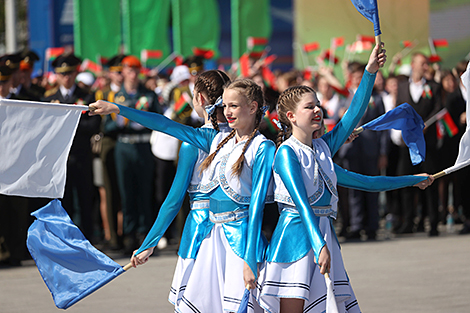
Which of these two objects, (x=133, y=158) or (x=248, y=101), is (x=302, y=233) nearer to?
(x=248, y=101)

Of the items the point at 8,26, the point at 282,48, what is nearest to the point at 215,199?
the point at 8,26

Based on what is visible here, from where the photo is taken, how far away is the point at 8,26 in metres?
13.0

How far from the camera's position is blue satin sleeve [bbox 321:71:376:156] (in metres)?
3.86

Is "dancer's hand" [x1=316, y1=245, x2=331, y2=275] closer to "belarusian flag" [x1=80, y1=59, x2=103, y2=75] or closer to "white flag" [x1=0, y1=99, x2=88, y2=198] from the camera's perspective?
"white flag" [x1=0, y1=99, x2=88, y2=198]

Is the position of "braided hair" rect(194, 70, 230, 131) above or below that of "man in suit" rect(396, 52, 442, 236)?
above

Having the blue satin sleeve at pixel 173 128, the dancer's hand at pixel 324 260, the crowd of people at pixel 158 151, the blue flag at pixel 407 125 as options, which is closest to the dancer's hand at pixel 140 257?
the blue satin sleeve at pixel 173 128

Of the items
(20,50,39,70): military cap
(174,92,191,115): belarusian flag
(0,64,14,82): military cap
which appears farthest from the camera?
(20,50,39,70): military cap

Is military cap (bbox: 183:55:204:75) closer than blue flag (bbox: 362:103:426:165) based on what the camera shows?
No

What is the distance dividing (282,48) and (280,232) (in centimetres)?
2098

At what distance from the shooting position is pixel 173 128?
4.07m

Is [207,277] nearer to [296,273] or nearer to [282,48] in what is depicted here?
[296,273]

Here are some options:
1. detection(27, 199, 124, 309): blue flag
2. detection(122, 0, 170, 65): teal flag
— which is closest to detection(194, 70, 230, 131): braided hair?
detection(27, 199, 124, 309): blue flag

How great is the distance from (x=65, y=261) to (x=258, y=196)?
4.15 feet

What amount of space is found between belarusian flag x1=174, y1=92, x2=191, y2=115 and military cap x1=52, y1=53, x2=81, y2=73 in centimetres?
127
